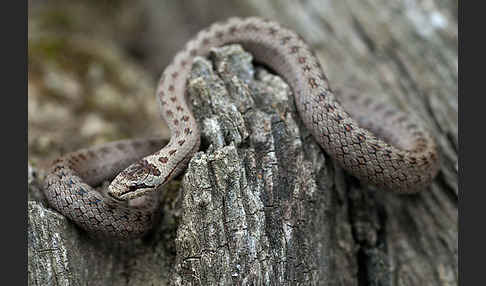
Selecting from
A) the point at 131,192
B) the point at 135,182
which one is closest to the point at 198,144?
the point at 135,182

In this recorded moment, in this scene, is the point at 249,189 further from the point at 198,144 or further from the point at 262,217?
the point at 198,144

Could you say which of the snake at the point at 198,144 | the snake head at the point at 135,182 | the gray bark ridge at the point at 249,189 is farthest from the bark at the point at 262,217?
the snake head at the point at 135,182

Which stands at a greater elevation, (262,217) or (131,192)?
(131,192)

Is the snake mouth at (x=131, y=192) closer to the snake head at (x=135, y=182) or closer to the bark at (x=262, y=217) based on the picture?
the snake head at (x=135, y=182)

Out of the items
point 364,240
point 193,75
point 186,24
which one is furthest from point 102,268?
point 186,24

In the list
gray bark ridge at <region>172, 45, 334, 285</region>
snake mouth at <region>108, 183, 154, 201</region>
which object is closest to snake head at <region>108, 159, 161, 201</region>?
snake mouth at <region>108, 183, 154, 201</region>

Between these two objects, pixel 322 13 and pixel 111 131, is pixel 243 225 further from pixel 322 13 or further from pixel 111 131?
pixel 322 13
